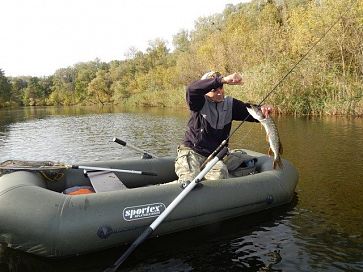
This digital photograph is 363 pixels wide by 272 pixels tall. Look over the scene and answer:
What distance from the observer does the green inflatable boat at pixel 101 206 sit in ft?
12.6

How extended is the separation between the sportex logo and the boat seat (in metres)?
0.82

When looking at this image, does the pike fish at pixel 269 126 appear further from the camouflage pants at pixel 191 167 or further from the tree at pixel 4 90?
the tree at pixel 4 90

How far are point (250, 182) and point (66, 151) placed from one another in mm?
7733

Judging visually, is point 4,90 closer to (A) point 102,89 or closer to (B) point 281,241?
(A) point 102,89

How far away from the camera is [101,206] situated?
4.01 meters

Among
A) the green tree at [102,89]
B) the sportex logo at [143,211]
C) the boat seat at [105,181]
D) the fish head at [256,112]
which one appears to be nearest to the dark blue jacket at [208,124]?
the fish head at [256,112]

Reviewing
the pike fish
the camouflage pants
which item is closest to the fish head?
the pike fish

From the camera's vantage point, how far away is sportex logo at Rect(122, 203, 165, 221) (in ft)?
13.4

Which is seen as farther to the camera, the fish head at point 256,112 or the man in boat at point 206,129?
the fish head at point 256,112

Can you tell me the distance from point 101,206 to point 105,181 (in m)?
1.14

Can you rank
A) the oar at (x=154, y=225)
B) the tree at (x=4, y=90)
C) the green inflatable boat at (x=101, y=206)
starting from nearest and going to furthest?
the oar at (x=154, y=225)
the green inflatable boat at (x=101, y=206)
the tree at (x=4, y=90)

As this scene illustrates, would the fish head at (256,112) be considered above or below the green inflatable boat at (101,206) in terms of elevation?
above

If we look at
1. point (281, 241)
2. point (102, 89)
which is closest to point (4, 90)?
point (102, 89)

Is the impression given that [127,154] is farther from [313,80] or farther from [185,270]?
[313,80]
